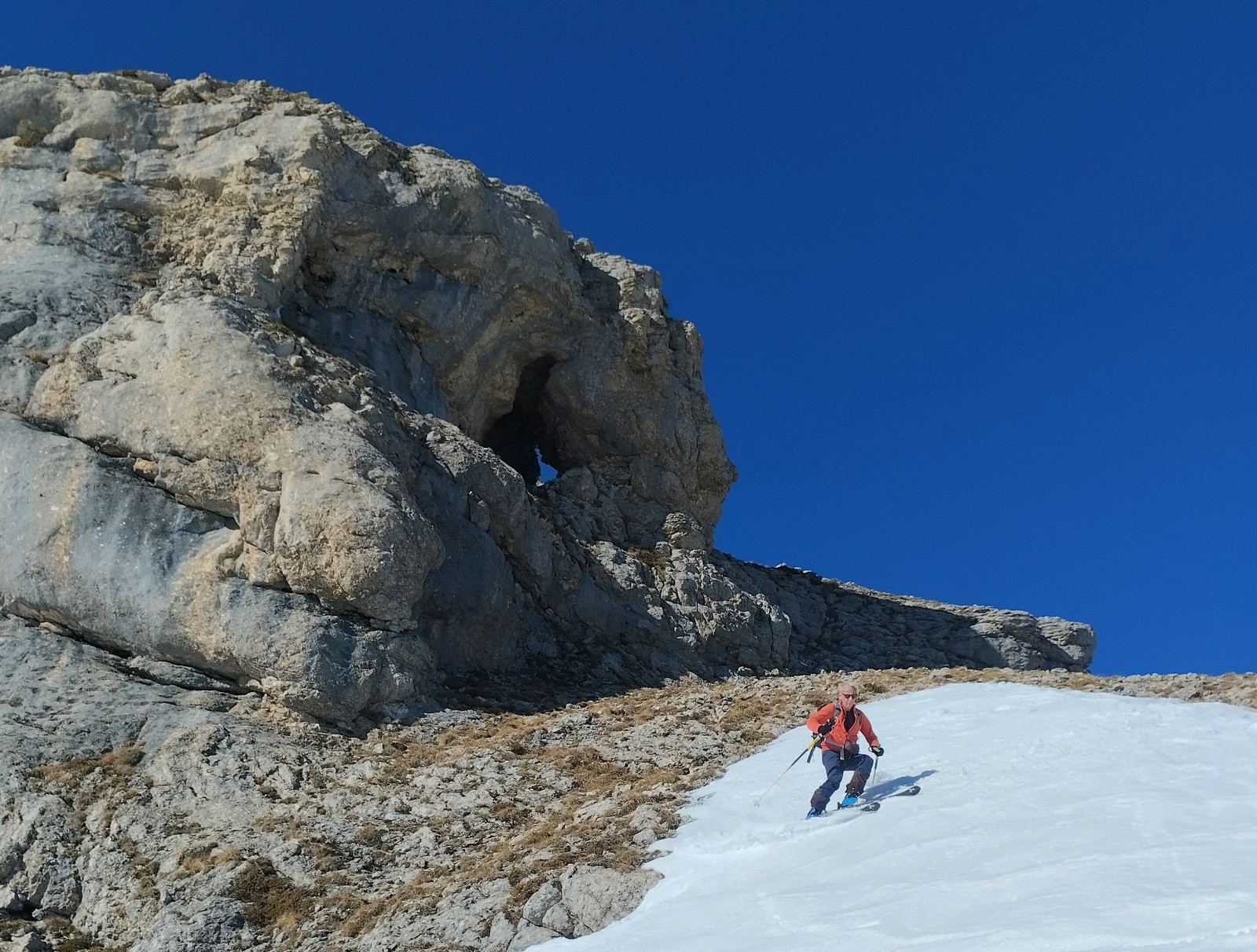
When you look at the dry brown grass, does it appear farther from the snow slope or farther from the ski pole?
the ski pole

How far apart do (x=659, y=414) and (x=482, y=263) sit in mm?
8057

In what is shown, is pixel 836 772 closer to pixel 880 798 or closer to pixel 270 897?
pixel 880 798

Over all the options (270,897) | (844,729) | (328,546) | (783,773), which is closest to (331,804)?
(270,897)

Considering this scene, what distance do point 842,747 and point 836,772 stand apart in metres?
0.34

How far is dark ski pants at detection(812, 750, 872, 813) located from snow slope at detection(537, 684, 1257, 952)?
0.93 feet

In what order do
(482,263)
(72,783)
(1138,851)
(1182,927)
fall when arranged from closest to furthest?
(1182,927) < (1138,851) < (72,783) < (482,263)

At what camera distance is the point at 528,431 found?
39.6 metres

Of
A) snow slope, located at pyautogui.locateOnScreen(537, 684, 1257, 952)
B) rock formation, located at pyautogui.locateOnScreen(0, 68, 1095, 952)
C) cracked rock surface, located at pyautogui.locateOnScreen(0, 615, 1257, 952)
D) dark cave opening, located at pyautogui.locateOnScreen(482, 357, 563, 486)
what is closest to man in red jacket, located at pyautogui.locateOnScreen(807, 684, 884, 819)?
snow slope, located at pyautogui.locateOnScreen(537, 684, 1257, 952)

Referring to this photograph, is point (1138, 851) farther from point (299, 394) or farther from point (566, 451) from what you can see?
point (566, 451)

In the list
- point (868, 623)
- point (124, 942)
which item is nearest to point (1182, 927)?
point (124, 942)

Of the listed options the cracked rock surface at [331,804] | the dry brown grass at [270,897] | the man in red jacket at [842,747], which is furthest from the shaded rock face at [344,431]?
the man in red jacket at [842,747]

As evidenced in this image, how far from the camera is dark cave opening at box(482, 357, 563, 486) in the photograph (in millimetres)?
37469

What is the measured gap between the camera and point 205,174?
1179 inches

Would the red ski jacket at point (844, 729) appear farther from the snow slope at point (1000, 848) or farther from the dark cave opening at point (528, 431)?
the dark cave opening at point (528, 431)
